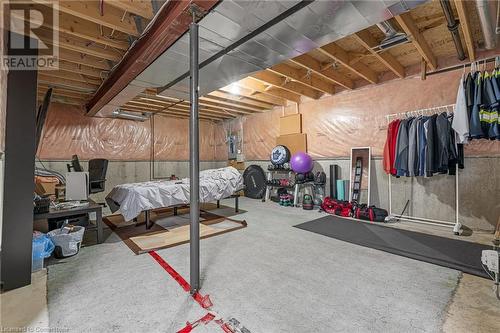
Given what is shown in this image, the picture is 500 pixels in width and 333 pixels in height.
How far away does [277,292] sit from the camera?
182 cm

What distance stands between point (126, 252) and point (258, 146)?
4.99 metres

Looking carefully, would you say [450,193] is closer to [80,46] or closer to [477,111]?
[477,111]

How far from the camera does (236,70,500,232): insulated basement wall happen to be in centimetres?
336

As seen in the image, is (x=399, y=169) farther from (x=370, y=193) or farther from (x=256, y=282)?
(x=256, y=282)

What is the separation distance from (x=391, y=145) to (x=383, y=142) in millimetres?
409

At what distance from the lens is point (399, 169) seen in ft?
12.6

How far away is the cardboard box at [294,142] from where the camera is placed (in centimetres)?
575

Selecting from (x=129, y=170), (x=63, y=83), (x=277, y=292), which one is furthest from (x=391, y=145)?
(x=129, y=170)

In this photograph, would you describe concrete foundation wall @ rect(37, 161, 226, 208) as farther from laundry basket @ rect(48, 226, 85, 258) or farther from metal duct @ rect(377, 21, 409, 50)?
metal duct @ rect(377, 21, 409, 50)

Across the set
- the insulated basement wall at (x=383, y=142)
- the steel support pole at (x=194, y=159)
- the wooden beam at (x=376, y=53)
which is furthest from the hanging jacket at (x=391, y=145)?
the steel support pole at (x=194, y=159)

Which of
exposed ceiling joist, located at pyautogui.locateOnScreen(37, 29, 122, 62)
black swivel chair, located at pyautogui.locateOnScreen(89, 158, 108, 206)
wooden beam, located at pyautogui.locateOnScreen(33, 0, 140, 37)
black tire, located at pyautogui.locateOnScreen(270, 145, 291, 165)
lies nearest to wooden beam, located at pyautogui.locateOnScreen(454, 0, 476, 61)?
wooden beam, located at pyautogui.locateOnScreen(33, 0, 140, 37)

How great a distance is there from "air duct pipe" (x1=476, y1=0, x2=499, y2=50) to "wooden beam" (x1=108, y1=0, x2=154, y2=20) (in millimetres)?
3138

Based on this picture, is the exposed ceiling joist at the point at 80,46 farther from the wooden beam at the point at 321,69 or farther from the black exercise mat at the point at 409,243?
the black exercise mat at the point at 409,243

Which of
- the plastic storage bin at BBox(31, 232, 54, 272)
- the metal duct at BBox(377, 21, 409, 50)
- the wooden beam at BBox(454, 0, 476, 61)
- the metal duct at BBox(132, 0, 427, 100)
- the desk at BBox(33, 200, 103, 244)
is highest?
the metal duct at BBox(377, 21, 409, 50)
